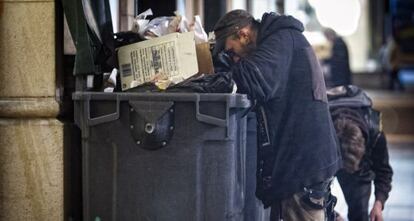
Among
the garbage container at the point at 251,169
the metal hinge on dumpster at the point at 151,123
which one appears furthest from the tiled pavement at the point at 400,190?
the metal hinge on dumpster at the point at 151,123

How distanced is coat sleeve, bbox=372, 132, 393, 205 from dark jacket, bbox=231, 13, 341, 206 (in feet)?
3.46

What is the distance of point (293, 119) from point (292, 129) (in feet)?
0.19

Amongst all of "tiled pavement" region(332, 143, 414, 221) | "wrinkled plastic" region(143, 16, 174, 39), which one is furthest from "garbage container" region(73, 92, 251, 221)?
"tiled pavement" region(332, 143, 414, 221)

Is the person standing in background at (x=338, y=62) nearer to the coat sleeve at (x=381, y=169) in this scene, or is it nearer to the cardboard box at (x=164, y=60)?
the coat sleeve at (x=381, y=169)

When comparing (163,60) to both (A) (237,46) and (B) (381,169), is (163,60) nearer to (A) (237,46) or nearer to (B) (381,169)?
(A) (237,46)

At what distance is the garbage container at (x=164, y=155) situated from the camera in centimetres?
484

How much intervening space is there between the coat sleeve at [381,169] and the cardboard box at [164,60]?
5.34 ft

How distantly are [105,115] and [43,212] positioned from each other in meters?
0.85

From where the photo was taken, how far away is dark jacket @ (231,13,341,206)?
516 centimetres

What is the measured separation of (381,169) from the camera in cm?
625

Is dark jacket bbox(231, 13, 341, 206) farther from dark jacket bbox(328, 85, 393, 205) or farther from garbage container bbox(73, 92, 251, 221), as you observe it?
dark jacket bbox(328, 85, 393, 205)

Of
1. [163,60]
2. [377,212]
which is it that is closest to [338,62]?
[377,212]

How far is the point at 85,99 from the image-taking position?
5020mm

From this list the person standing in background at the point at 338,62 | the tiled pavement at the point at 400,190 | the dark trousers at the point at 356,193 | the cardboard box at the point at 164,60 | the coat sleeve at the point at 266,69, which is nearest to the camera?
the coat sleeve at the point at 266,69
